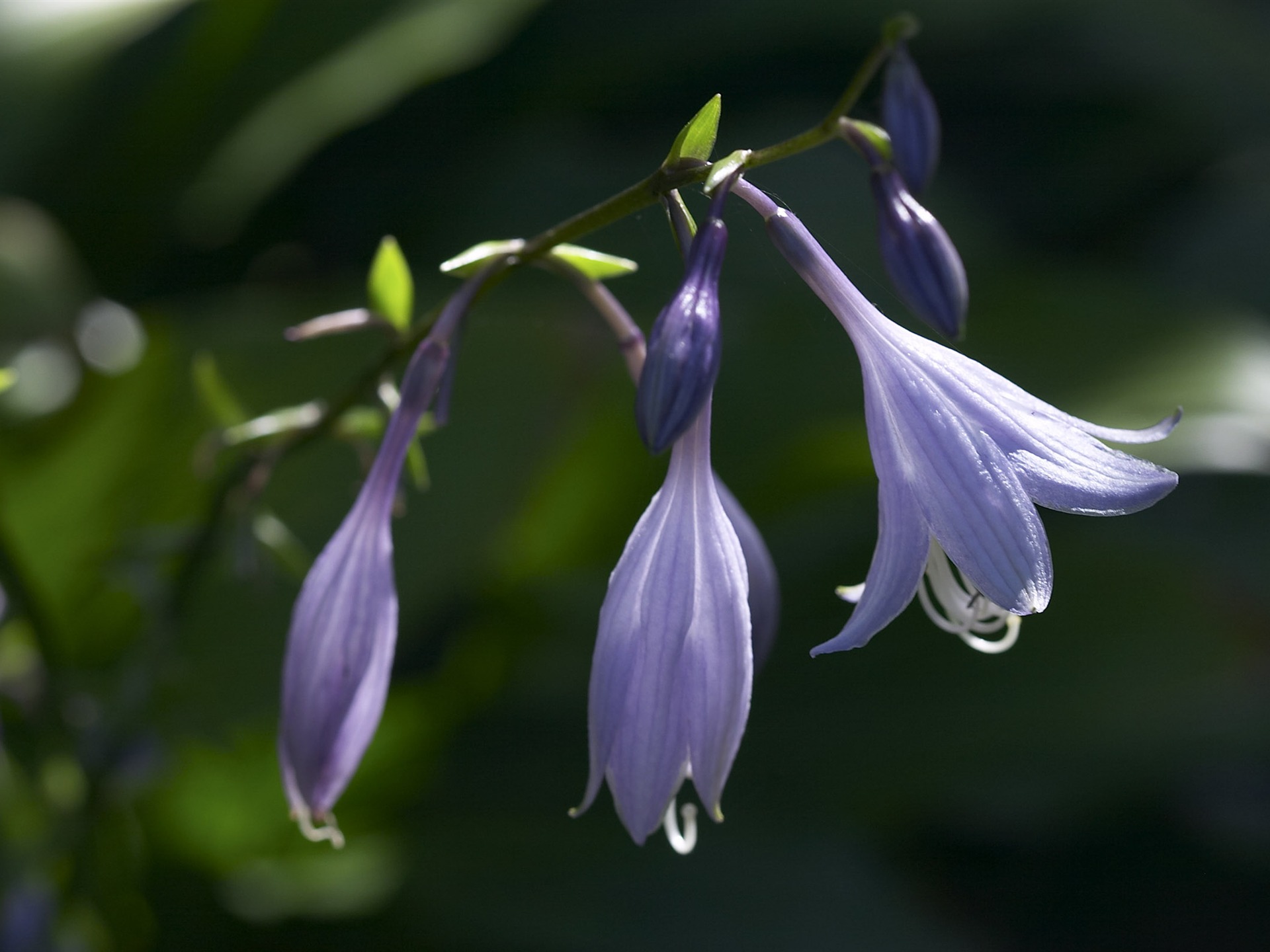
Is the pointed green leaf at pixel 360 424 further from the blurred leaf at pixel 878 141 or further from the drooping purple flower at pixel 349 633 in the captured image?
the blurred leaf at pixel 878 141

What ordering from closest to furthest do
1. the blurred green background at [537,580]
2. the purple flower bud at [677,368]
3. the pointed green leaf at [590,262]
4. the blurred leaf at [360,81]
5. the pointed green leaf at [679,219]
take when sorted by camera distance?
the purple flower bud at [677,368] → the pointed green leaf at [679,219] → the pointed green leaf at [590,262] → the blurred green background at [537,580] → the blurred leaf at [360,81]

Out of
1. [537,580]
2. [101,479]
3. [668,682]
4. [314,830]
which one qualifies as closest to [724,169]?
[668,682]

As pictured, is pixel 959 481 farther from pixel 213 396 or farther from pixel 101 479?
pixel 101 479

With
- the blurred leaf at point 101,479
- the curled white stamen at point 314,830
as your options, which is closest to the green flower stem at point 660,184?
the curled white stamen at point 314,830

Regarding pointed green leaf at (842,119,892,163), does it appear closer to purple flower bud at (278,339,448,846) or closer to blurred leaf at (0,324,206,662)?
purple flower bud at (278,339,448,846)

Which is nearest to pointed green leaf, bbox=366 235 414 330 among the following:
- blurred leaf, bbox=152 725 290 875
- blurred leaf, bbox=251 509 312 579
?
blurred leaf, bbox=251 509 312 579
